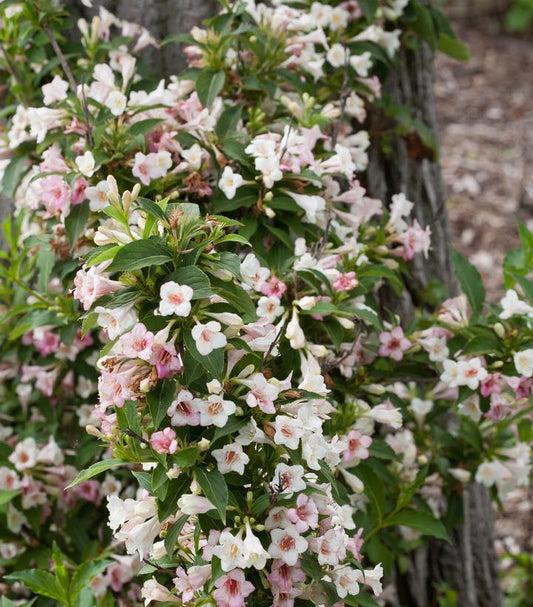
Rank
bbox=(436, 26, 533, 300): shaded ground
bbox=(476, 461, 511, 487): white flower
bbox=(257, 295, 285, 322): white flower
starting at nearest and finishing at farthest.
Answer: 1. bbox=(257, 295, 285, 322): white flower
2. bbox=(476, 461, 511, 487): white flower
3. bbox=(436, 26, 533, 300): shaded ground

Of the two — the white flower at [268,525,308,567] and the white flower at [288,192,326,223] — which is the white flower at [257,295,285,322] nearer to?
the white flower at [288,192,326,223]

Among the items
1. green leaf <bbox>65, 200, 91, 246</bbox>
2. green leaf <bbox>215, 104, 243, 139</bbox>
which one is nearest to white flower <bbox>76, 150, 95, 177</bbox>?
green leaf <bbox>65, 200, 91, 246</bbox>

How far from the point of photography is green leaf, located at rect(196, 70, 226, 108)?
2275mm

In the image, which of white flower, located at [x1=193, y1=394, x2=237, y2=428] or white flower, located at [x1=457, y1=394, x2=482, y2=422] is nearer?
white flower, located at [x1=193, y1=394, x2=237, y2=428]

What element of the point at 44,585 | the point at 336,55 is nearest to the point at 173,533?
the point at 44,585

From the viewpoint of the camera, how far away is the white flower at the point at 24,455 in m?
2.35

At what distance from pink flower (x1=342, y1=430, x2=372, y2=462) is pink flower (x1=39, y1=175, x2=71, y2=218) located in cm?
90

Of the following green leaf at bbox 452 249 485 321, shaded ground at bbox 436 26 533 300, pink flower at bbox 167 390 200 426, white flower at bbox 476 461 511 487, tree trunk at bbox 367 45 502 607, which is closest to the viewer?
pink flower at bbox 167 390 200 426

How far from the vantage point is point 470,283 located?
2379 millimetres

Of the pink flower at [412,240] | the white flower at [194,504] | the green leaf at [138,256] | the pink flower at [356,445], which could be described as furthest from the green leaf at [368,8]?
the white flower at [194,504]

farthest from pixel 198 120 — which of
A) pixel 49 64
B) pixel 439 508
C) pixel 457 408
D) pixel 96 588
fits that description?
pixel 439 508

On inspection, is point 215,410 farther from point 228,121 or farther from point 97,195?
point 228,121

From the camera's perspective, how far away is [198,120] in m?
2.21

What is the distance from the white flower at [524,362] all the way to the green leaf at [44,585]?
3.97 ft
